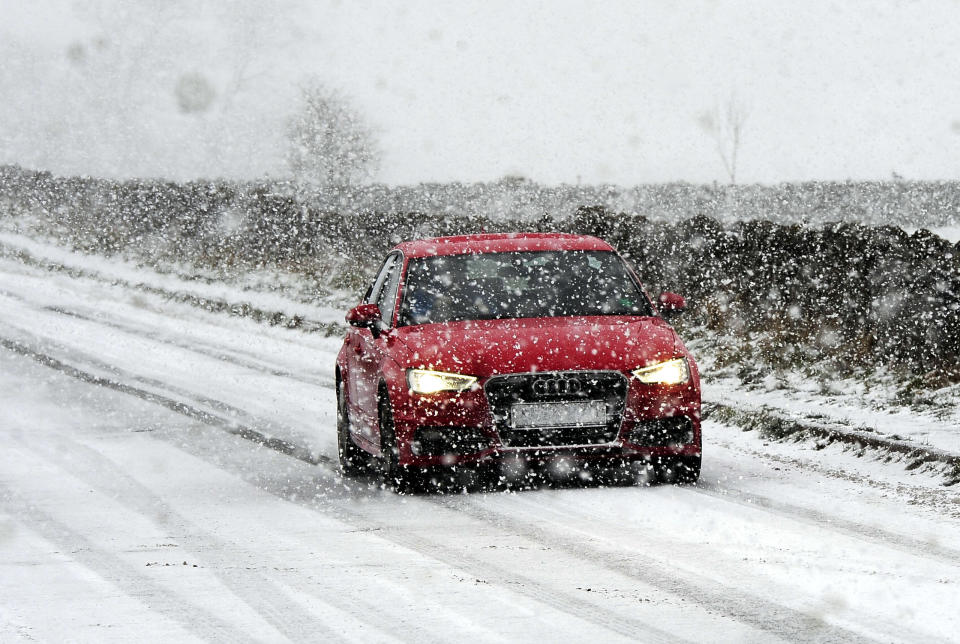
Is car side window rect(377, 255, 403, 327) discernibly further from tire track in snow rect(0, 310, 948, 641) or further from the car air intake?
tire track in snow rect(0, 310, 948, 641)

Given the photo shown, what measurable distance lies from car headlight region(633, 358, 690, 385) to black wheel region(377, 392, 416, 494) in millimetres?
1496

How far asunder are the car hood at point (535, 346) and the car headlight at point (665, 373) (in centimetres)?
4

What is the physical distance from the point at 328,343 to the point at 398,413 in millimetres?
12499

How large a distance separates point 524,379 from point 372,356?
1365 millimetres

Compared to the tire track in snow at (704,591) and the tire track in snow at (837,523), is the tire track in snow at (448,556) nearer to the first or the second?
the tire track in snow at (704,591)

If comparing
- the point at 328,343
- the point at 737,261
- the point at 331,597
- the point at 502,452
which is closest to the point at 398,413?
the point at 502,452

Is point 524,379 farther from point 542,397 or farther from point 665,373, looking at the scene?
point 665,373

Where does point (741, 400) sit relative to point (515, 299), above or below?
below

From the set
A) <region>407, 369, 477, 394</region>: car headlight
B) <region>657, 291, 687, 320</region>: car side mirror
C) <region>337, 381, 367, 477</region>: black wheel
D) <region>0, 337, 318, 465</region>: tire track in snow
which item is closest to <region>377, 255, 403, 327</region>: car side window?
<region>337, 381, 367, 477</region>: black wheel

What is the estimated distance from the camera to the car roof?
33.0 ft

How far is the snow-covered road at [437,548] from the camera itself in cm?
554

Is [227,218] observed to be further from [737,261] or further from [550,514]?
[550,514]

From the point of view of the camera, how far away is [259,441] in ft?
38.9

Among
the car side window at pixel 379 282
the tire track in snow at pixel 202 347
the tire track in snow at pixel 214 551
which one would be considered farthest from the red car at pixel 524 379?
the tire track in snow at pixel 202 347
